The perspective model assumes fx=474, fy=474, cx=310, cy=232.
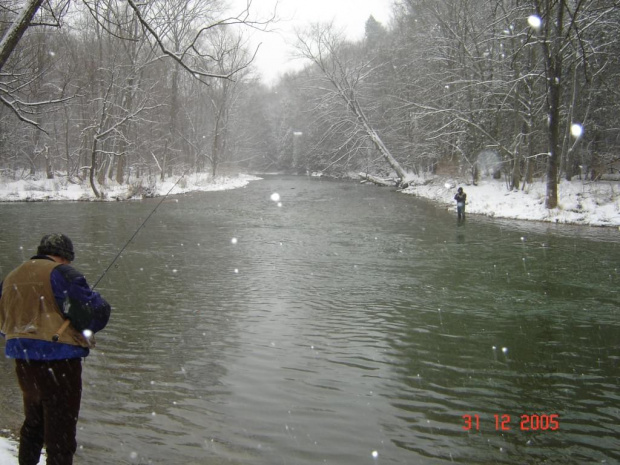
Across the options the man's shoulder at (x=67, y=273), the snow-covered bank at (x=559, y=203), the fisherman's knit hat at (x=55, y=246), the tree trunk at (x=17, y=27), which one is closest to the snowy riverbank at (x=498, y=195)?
the snow-covered bank at (x=559, y=203)

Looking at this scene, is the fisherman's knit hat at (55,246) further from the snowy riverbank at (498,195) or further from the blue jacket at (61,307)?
the snowy riverbank at (498,195)

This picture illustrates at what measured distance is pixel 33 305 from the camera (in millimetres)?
3363

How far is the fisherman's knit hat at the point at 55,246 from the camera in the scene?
355 cm

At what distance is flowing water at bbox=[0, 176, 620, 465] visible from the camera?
4.72 metres

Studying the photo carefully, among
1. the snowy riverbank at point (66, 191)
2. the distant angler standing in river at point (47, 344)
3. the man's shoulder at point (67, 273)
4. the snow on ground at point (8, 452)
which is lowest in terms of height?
the snow on ground at point (8, 452)

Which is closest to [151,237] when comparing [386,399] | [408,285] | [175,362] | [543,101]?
[408,285]

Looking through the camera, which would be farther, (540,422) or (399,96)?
(399,96)

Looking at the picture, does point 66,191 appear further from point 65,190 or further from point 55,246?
point 55,246

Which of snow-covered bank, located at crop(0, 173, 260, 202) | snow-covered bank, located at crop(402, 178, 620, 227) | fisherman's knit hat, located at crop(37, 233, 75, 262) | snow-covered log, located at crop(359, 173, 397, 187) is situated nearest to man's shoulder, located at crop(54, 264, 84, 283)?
fisherman's knit hat, located at crop(37, 233, 75, 262)

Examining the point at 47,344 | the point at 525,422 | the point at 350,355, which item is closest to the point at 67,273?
the point at 47,344

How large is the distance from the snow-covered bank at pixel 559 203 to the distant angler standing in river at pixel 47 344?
20818 mm

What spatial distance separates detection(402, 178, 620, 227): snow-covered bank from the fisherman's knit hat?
68.0ft

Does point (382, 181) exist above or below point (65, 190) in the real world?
above

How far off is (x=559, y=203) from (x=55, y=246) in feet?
76.3
